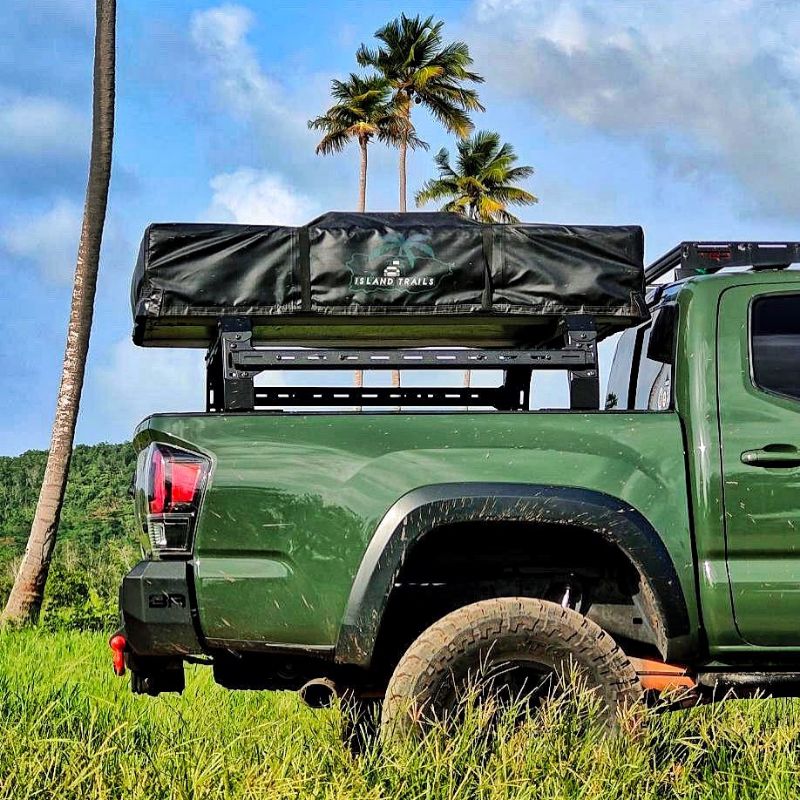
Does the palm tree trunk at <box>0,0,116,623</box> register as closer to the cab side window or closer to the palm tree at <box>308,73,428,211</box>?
the cab side window

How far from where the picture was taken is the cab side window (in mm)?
4828

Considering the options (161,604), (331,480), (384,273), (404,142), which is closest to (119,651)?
(161,604)

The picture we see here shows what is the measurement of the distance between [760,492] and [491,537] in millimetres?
1048

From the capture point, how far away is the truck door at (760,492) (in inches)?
181

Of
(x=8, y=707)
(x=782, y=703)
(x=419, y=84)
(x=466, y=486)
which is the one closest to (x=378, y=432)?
(x=466, y=486)

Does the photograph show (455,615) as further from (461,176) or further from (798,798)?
(461,176)

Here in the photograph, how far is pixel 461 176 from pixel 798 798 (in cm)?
3882

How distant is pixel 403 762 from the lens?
4.10m

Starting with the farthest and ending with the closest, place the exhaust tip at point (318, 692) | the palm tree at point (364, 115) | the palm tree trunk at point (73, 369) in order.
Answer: the palm tree at point (364, 115), the palm tree trunk at point (73, 369), the exhaust tip at point (318, 692)

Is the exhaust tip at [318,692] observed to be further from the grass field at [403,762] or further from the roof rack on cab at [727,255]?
the roof rack on cab at [727,255]

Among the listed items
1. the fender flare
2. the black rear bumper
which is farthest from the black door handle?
the black rear bumper

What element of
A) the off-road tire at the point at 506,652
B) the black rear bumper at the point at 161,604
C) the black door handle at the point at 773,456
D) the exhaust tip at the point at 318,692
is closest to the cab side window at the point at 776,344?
the black door handle at the point at 773,456

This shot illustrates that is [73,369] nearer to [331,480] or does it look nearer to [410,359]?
[410,359]

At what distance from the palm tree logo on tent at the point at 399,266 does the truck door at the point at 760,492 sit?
122 centimetres
